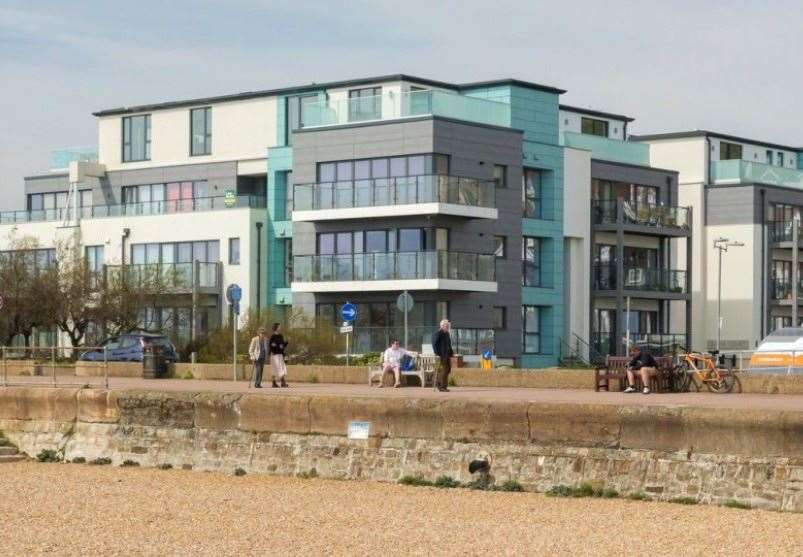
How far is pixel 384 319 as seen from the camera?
59719mm

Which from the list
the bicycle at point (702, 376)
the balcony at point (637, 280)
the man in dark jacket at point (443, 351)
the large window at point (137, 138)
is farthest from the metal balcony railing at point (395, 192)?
the bicycle at point (702, 376)

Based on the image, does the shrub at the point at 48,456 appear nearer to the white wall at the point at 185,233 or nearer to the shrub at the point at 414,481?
the shrub at the point at 414,481

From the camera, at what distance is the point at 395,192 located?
193 ft

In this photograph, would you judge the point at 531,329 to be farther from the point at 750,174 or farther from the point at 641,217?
the point at 750,174

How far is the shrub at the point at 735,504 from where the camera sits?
22.6m

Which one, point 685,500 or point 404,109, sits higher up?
point 404,109

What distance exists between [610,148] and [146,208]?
20163 millimetres

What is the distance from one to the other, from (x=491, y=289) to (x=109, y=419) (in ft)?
95.5

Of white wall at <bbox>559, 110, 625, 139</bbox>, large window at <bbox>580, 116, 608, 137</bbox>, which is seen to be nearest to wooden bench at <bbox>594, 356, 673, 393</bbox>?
white wall at <bbox>559, 110, 625, 139</bbox>

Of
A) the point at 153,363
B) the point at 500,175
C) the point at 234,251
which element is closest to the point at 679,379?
the point at 153,363

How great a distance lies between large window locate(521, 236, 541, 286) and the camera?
2547 inches

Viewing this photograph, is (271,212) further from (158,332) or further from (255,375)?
(255,375)

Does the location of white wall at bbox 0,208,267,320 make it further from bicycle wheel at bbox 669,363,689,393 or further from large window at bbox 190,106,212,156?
bicycle wheel at bbox 669,363,689,393

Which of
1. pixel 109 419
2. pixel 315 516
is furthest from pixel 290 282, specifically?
pixel 315 516
